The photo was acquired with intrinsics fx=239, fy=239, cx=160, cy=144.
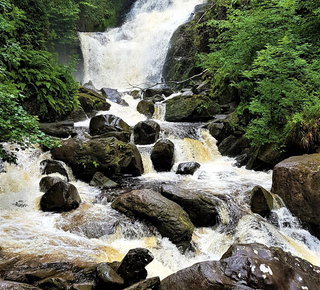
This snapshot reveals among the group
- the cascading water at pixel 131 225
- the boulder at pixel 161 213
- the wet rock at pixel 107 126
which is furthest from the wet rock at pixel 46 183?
the wet rock at pixel 107 126

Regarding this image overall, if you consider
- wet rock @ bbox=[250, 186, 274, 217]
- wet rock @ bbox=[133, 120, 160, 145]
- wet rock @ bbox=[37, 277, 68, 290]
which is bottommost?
wet rock @ bbox=[250, 186, 274, 217]

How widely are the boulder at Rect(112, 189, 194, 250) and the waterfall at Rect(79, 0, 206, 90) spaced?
673 inches

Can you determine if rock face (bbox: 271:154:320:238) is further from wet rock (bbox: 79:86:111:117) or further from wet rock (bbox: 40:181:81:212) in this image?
wet rock (bbox: 79:86:111:117)

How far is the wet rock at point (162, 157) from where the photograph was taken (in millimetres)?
9016

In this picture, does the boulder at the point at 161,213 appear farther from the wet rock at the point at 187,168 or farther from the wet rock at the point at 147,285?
the wet rock at the point at 187,168

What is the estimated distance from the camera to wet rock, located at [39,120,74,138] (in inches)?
357

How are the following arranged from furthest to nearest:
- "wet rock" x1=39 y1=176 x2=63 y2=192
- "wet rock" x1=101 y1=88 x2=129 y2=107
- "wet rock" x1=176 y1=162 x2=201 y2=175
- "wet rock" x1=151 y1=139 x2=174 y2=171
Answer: "wet rock" x1=101 y1=88 x2=129 y2=107 < "wet rock" x1=151 y1=139 x2=174 y2=171 < "wet rock" x1=176 y1=162 x2=201 y2=175 < "wet rock" x1=39 y1=176 x2=63 y2=192

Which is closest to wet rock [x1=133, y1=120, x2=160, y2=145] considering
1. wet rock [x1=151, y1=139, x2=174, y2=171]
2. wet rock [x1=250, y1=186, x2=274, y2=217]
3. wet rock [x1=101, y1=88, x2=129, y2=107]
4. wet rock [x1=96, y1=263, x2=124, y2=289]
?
wet rock [x1=151, y1=139, x2=174, y2=171]

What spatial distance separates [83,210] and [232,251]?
3.75 m

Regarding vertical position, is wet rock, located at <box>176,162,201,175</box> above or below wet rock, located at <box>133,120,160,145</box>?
below

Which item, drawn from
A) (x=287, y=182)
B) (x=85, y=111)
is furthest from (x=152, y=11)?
(x=287, y=182)

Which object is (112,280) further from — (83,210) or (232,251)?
(83,210)

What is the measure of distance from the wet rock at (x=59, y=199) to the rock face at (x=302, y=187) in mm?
5086

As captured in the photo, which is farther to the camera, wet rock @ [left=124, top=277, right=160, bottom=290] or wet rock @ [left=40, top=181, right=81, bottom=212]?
wet rock @ [left=40, top=181, right=81, bottom=212]
